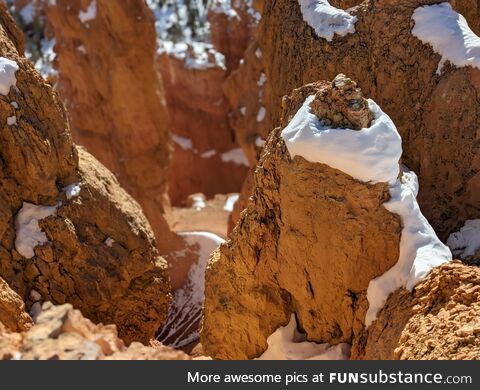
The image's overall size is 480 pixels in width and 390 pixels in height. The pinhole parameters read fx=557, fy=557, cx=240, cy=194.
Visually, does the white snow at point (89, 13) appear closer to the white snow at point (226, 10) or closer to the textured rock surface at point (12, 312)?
the white snow at point (226, 10)

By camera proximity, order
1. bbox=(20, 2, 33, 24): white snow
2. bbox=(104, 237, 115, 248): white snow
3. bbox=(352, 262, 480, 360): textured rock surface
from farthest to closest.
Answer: bbox=(20, 2, 33, 24): white snow, bbox=(104, 237, 115, 248): white snow, bbox=(352, 262, 480, 360): textured rock surface

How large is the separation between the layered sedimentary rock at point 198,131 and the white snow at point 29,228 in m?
16.6

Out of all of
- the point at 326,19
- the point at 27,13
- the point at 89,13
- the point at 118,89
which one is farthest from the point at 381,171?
the point at 27,13

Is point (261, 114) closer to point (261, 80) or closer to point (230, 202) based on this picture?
point (261, 80)

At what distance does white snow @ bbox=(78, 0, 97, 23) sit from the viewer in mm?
17141

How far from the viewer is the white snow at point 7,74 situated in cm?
871

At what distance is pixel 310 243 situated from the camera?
6.55 metres

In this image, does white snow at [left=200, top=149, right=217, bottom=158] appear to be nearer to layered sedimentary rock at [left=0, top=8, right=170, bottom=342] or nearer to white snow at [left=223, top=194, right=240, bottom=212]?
white snow at [left=223, top=194, right=240, bottom=212]

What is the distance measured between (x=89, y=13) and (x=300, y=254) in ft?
44.1

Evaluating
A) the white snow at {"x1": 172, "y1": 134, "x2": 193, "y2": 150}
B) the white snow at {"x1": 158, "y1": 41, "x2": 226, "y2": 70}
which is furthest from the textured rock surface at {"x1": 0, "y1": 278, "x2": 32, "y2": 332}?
the white snow at {"x1": 158, "y1": 41, "x2": 226, "y2": 70}

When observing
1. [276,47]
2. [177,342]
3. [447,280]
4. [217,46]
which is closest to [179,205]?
[217,46]

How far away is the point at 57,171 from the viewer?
31.4 ft

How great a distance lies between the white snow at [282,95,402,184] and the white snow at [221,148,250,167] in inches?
754

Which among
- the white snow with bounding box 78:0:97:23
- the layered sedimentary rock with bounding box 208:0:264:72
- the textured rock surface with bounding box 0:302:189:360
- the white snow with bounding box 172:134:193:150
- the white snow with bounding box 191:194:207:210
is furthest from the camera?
the layered sedimentary rock with bounding box 208:0:264:72
